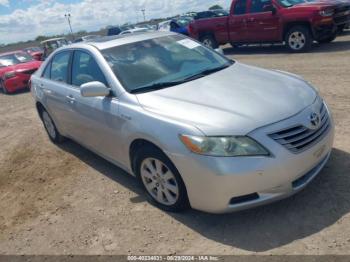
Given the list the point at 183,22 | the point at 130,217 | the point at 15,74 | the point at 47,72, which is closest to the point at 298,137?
the point at 130,217

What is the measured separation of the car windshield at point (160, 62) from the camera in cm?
414

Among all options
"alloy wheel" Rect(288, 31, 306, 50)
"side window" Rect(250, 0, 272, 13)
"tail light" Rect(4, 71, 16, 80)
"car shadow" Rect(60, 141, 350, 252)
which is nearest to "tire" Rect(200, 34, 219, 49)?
"side window" Rect(250, 0, 272, 13)

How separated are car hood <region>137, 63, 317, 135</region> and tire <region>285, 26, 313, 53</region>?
805cm

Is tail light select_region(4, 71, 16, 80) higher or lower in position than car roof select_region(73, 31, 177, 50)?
lower

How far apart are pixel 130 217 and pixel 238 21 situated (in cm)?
1088

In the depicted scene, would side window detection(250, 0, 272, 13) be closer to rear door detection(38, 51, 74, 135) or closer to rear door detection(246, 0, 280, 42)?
rear door detection(246, 0, 280, 42)

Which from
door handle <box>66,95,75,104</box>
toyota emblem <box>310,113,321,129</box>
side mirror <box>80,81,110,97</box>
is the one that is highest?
side mirror <box>80,81,110,97</box>

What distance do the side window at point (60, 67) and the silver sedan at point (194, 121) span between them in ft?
0.50

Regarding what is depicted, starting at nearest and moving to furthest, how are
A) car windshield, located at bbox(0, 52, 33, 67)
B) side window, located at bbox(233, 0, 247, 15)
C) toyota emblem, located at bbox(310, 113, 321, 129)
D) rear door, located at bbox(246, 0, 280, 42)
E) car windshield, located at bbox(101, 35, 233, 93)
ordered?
toyota emblem, located at bbox(310, 113, 321, 129)
car windshield, located at bbox(101, 35, 233, 93)
rear door, located at bbox(246, 0, 280, 42)
side window, located at bbox(233, 0, 247, 15)
car windshield, located at bbox(0, 52, 33, 67)

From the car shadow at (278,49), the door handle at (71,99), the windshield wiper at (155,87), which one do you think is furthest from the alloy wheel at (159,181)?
the car shadow at (278,49)

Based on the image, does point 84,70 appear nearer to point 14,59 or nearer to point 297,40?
point 297,40

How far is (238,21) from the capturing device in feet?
44.0

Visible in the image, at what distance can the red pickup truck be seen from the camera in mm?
11359

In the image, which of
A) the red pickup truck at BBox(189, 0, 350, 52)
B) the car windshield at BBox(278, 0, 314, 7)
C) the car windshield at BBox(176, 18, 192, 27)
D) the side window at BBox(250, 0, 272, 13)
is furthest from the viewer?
the car windshield at BBox(176, 18, 192, 27)
